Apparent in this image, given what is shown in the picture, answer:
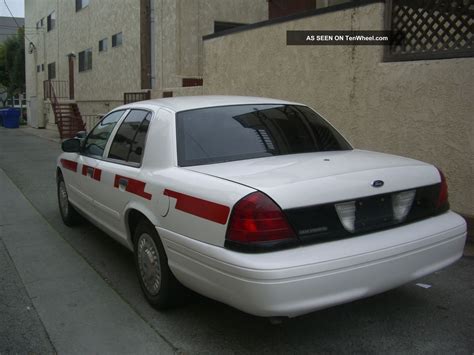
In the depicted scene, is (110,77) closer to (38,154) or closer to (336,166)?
(38,154)

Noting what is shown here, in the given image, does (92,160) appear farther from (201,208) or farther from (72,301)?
(201,208)

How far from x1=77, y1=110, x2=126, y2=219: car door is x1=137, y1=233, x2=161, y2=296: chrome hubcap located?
3.48ft

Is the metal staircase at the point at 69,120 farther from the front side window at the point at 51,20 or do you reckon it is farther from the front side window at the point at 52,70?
the front side window at the point at 51,20

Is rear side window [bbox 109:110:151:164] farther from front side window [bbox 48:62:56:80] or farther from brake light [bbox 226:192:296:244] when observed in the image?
front side window [bbox 48:62:56:80]

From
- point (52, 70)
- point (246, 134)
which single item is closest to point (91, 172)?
point (246, 134)

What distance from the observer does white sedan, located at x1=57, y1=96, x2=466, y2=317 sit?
287cm

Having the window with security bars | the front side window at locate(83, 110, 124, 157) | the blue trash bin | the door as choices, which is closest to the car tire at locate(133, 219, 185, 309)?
the front side window at locate(83, 110, 124, 157)

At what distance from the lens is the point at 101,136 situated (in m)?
5.13

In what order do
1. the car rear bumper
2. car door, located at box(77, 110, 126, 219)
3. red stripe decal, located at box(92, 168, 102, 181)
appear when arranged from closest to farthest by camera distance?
the car rear bumper, red stripe decal, located at box(92, 168, 102, 181), car door, located at box(77, 110, 126, 219)

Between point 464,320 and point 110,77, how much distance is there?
17190 mm

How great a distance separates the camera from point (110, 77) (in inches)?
747

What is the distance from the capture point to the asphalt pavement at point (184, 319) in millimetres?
3332

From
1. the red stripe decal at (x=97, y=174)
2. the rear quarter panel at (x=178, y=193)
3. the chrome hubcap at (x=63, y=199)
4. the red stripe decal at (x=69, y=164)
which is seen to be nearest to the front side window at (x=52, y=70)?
the chrome hubcap at (x=63, y=199)

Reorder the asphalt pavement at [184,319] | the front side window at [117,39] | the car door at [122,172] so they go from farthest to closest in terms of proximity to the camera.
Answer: the front side window at [117,39], the car door at [122,172], the asphalt pavement at [184,319]
